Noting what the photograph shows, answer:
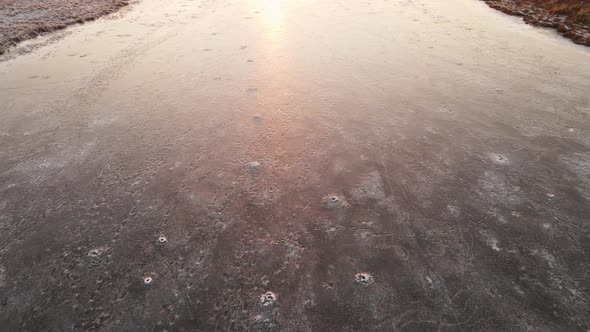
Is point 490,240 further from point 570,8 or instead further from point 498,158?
point 570,8

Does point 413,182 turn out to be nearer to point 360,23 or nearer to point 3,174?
point 3,174

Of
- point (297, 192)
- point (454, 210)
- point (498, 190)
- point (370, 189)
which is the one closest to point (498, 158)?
point (498, 190)

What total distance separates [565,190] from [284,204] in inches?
115

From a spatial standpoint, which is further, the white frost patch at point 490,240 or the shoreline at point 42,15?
the shoreline at point 42,15

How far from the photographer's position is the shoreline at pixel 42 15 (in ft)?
26.3

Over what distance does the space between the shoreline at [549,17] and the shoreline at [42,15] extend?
12.5 m

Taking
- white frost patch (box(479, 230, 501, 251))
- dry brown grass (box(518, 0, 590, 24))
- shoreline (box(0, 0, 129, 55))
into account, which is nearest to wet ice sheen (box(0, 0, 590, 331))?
white frost patch (box(479, 230, 501, 251))

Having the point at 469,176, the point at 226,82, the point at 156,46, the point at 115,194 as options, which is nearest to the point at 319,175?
the point at 469,176

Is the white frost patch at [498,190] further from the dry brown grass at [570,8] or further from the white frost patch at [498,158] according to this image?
the dry brown grass at [570,8]

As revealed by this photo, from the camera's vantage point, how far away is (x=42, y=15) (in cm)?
956

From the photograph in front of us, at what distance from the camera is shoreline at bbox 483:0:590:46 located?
7.56 meters

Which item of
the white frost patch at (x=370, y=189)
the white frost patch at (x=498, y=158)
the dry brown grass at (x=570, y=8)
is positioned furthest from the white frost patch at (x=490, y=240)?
the dry brown grass at (x=570, y=8)

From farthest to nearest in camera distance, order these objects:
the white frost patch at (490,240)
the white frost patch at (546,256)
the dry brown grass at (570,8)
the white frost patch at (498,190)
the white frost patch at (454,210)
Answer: the dry brown grass at (570,8), the white frost patch at (498,190), the white frost patch at (454,210), the white frost patch at (490,240), the white frost patch at (546,256)

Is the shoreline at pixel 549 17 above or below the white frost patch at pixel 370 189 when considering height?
above
